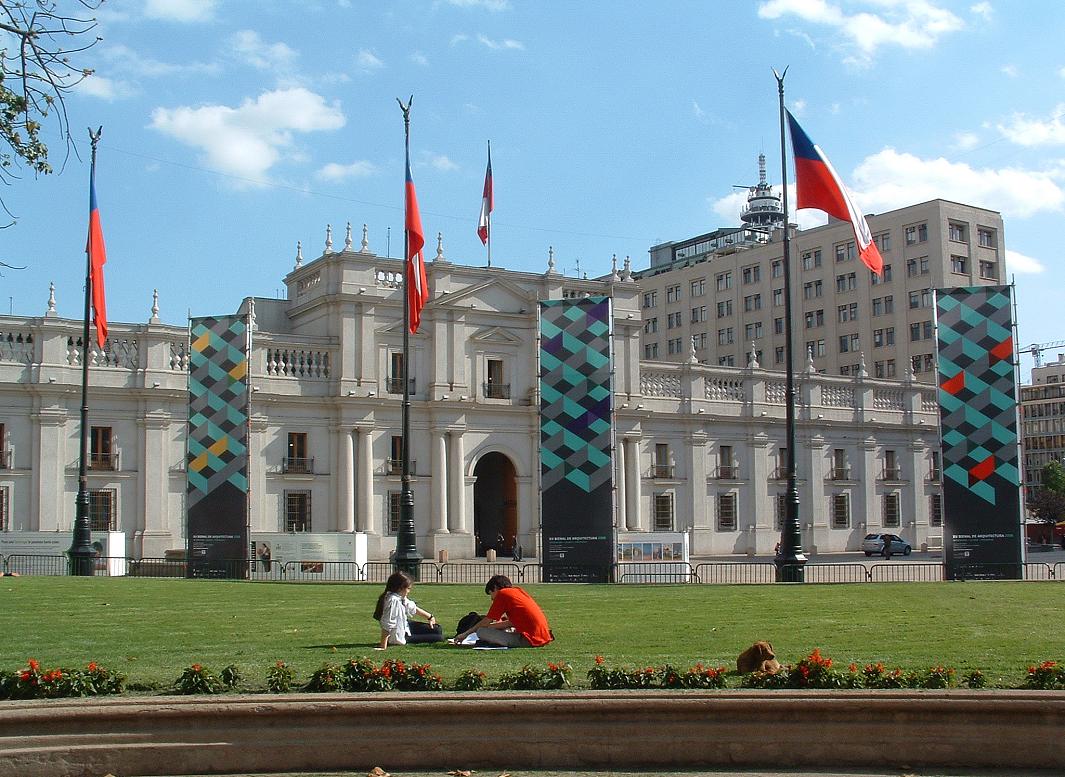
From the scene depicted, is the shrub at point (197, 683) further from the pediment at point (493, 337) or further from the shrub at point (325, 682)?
the pediment at point (493, 337)

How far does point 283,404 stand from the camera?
5328 centimetres

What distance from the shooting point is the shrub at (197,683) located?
1129cm

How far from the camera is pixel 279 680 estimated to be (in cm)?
1140

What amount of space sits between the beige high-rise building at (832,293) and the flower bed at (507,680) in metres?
64.8

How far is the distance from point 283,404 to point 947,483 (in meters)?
30.1

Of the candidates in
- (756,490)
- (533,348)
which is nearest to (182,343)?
(533,348)

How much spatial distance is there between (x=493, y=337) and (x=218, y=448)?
22467mm

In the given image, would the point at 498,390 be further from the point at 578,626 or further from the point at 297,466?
the point at 578,626

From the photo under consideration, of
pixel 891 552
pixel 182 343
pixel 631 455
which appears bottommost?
pixel 891 552

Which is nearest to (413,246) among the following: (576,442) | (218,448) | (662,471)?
(576,442)

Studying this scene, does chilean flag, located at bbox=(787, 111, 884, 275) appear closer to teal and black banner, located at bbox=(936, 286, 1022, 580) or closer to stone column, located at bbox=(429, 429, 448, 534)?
teal and black banner, located at bbox=(936, 286, 1022, 580)

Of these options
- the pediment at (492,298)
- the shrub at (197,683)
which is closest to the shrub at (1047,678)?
the shrub at (197,683)

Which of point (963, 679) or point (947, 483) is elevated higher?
point (947, 483)

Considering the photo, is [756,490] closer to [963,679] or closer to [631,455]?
[631,455]
